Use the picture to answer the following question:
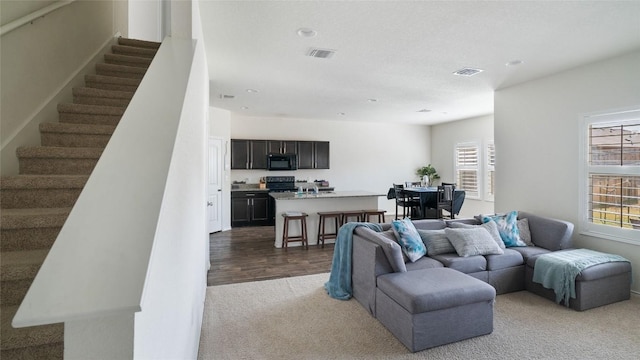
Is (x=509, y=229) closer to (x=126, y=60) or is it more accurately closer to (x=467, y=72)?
(x=467, y=72)

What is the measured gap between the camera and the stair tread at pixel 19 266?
4.53 ft

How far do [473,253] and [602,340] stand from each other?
1.20m

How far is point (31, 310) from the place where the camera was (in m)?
0.58

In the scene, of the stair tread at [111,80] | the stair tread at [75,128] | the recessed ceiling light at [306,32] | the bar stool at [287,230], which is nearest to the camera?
the stair tread at [75,128]

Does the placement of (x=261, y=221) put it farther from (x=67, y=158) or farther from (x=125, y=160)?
(x=125, y=160)

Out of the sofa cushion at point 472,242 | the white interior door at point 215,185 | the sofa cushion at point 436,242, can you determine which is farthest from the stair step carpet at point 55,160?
the white interior door at point 215,185

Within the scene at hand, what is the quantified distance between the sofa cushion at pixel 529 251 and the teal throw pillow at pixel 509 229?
9cm

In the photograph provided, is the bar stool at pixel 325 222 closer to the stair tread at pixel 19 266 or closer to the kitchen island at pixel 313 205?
the kitchen island at pixel 313 205

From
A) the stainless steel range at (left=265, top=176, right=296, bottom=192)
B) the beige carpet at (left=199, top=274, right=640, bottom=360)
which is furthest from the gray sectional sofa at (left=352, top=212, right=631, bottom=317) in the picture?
the stainless steel range at (left=265, top=176, right=296, bottom=192)

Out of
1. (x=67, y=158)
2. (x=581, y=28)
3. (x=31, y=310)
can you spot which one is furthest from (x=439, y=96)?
(x=31, y=310)

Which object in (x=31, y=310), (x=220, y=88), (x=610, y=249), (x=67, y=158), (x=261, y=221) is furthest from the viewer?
(x=261, y=221)

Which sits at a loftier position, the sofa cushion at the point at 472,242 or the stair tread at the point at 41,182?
the stair tread at the point at 41,182

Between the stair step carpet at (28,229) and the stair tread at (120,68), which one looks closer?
the stair step carpet at (28,229)

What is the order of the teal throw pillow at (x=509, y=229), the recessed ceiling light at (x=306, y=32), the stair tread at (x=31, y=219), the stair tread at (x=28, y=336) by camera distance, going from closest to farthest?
the stair tread at (x=28, y=336)
the stair tread at (x=31, y=219)
the recessed ceiling light at (x=306, y=32)
the teal throw pillow at (x=509, y=229)
